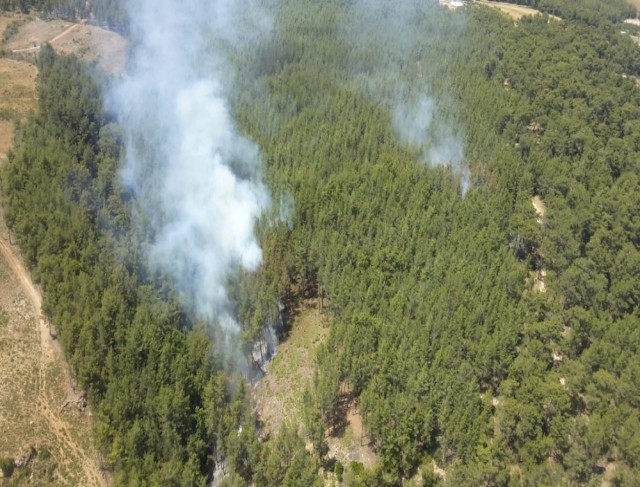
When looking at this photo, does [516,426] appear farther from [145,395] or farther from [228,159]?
[228,159]

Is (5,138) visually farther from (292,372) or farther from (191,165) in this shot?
(292,372)

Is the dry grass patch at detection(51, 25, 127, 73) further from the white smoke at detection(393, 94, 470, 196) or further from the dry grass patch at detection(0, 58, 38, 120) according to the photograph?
the white smoke at detection(393, 94, 470, 196)

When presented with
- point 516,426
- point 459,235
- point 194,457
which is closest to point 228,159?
point 459,235

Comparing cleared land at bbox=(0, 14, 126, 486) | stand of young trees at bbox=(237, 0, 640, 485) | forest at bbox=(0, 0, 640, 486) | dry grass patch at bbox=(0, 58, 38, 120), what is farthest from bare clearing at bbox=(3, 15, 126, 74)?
cleared land at bbox=(0, 14, 126, 486)

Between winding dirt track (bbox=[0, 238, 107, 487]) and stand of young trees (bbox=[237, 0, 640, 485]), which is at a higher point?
stand of young trees (bbox=[237, 0, 640, 485])

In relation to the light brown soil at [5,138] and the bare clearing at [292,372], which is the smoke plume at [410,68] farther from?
the light brown soil at [5,138]
